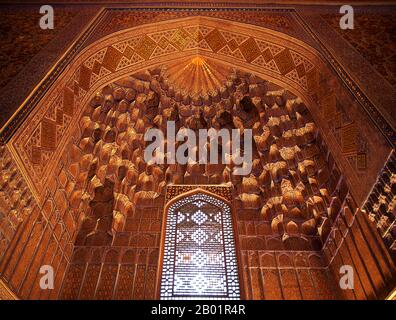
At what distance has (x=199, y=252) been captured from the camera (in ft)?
20.1

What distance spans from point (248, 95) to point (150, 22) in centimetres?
188

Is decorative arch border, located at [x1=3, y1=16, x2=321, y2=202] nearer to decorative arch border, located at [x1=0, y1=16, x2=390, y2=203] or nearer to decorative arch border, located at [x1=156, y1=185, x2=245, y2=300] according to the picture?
decorative arch border, located at [x1=0, y1=16, x2=390, y2=203]

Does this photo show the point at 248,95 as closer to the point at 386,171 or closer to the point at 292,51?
the point at 292,51

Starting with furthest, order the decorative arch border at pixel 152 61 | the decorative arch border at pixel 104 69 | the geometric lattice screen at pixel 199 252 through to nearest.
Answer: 1. the geometric lattice screen at pixel 199 252
2. the decorative arch border at pixel 152 61
3. the decorative arch border at pixel 104 69

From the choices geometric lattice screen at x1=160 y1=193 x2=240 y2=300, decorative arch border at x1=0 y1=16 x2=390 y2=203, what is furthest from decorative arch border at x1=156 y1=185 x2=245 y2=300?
decorative arch border at x1=0 y1=16 x2=390 y2=203

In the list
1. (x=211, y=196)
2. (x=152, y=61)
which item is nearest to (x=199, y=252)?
(x=211, y=196)

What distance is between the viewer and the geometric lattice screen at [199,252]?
18.5 feet

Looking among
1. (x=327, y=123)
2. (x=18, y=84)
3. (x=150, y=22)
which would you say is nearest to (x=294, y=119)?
(x=327, y=123)

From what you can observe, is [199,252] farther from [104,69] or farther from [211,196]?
[104,69]

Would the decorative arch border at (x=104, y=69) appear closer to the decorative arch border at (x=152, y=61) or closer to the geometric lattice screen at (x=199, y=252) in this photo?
the decorative arch border at (x=152, y=61)

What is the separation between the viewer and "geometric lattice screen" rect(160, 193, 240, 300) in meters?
5.64

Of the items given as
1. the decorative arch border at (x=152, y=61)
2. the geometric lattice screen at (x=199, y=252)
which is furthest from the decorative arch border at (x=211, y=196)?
the decorative arch border at (x=152, y=61)

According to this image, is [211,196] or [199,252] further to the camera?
[211,196]

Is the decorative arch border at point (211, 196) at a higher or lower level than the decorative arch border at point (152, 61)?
lower
